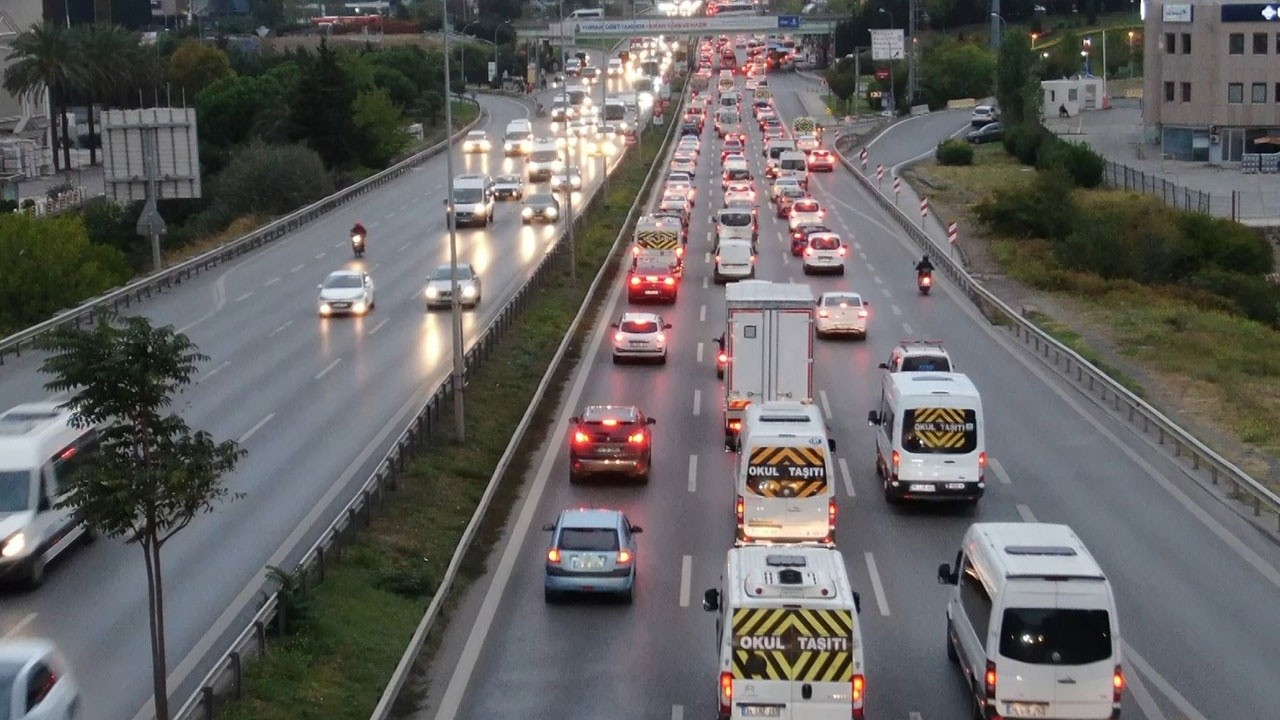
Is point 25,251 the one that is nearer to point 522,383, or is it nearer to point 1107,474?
point 522,383

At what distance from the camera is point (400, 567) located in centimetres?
2473

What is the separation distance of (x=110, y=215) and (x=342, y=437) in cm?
5997

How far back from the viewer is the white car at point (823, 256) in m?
56.7

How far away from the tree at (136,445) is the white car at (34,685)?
903 mm

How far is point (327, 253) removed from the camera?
6238 centimetres

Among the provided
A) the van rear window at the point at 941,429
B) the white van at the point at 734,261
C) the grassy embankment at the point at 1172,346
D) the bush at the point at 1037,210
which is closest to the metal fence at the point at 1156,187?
the bush at the point at 1037,210

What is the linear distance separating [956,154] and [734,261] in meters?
48.6

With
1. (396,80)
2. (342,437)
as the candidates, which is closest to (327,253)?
(342,437)

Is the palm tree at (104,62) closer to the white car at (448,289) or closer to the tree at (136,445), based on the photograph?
the white car at (448,289)

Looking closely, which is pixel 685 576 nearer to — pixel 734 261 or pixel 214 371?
pixel 214 371

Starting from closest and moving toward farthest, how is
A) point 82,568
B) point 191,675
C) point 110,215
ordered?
1. point 191,675
2. point 82,568
3. point 110,215

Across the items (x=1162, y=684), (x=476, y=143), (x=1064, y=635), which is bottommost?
(x=1162, y=684)

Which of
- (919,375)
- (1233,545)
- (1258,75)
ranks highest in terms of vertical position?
(1258,75)

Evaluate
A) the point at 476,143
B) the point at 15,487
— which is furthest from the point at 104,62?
the point at 15,487
